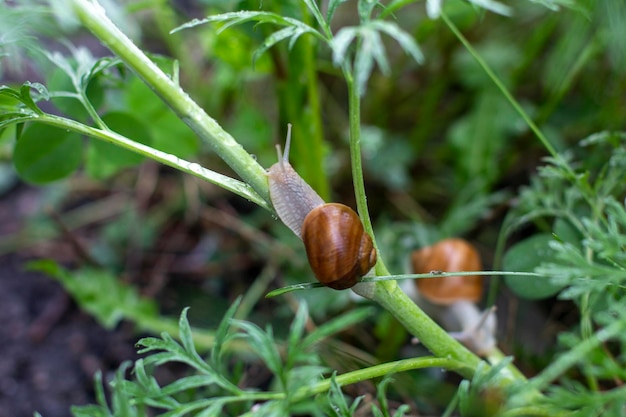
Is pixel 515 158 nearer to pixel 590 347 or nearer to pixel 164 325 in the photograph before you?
pixel 164 325

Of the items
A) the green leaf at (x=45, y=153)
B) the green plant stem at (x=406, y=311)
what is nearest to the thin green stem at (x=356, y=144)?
the green plant stem at (x=406, y=311)

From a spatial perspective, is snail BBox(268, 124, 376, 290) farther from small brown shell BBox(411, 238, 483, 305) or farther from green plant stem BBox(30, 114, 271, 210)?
small brown shell BBox(411, 238, 483, 305)

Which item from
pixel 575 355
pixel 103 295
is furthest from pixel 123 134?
pixel 575 355

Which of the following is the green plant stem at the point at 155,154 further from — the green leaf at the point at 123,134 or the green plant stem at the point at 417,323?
the green leaf at the point at 123,134

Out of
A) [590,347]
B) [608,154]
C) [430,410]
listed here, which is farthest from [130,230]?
[590,347]

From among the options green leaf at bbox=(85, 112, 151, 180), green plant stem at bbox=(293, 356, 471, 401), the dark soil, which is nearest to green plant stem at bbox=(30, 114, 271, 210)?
green plant stem at bbox=(293, 356, 471, 401)
